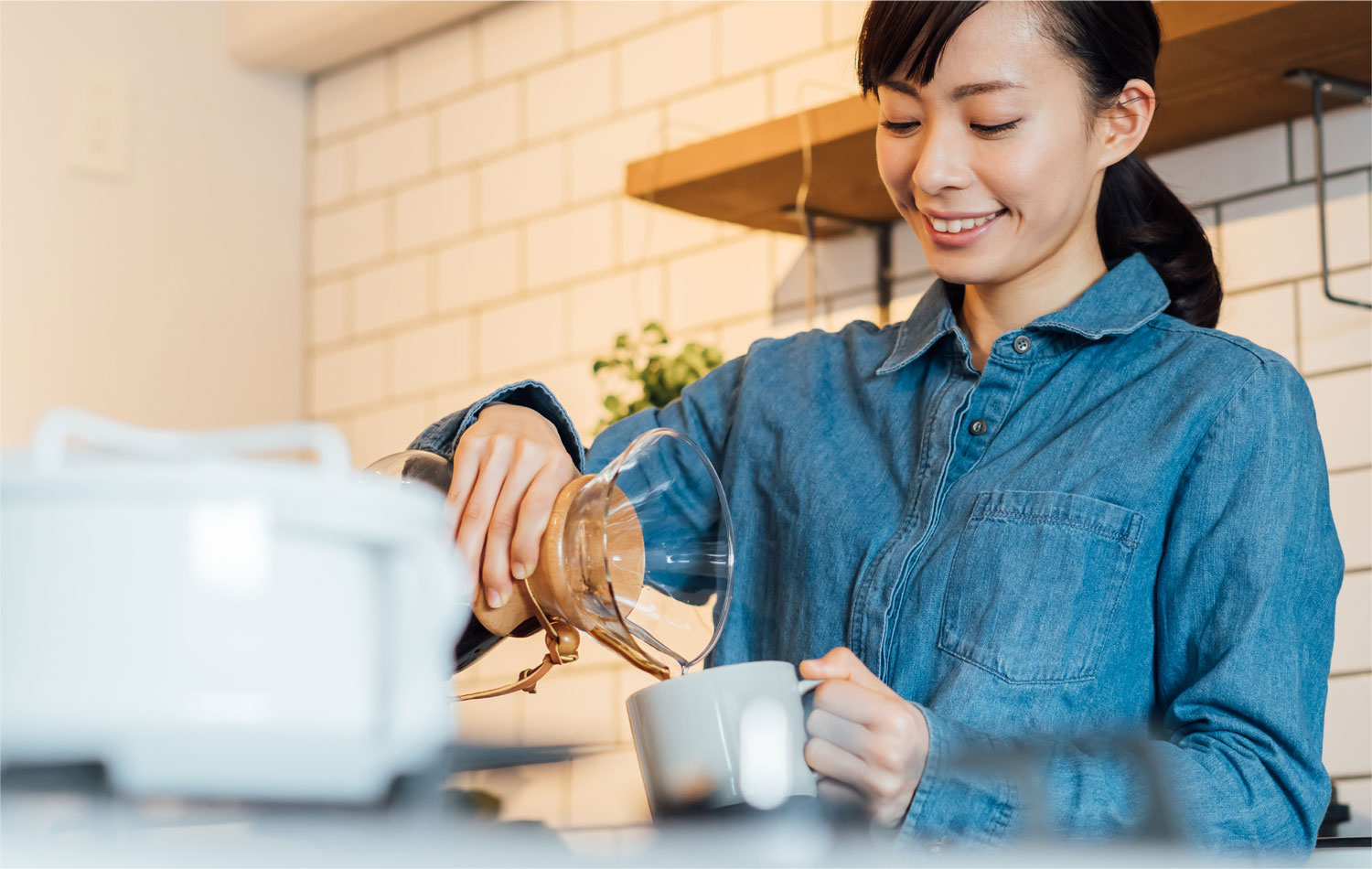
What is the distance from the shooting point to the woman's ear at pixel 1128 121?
3.49 ft

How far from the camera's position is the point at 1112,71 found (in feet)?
3.42

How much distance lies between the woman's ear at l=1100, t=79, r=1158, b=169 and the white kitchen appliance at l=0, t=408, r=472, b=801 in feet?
2.96

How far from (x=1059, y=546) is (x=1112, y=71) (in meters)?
0.35

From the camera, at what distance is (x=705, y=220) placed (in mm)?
2523

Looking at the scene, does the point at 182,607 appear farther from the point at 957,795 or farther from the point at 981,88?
the point at 981,88

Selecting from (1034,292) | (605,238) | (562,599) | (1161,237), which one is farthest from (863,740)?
(605,238)

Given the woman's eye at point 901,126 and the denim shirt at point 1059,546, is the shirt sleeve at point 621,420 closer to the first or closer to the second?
the denim shirt at point 1059,546

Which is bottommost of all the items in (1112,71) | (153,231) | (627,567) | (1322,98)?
(627,567)

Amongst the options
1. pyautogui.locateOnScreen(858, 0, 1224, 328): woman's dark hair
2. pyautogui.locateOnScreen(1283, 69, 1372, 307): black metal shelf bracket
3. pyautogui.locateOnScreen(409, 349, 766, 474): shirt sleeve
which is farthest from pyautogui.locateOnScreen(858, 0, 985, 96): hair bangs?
pyautogui.locateOnScreen(1283, 69, 1372, 307): black metal shelf bracket

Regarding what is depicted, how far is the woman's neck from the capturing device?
1084 millimetres

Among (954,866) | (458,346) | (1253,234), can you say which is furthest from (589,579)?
(458,346)

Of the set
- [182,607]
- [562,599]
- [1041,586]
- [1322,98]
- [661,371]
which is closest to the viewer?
[182,607]

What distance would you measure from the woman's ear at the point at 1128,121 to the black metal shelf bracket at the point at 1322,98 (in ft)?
2.34

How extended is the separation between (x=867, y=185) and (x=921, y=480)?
1.15 metres
